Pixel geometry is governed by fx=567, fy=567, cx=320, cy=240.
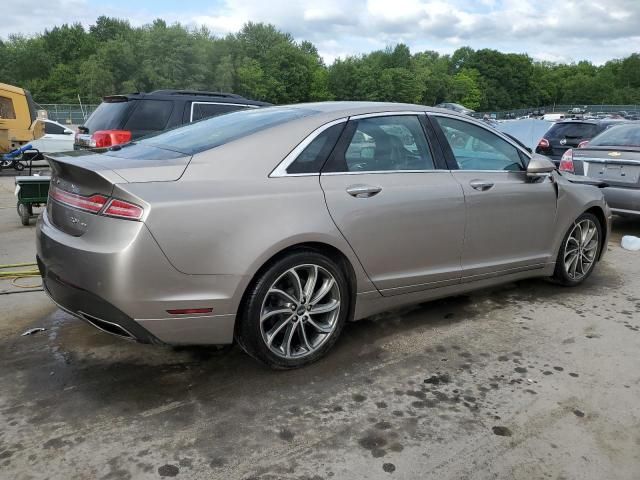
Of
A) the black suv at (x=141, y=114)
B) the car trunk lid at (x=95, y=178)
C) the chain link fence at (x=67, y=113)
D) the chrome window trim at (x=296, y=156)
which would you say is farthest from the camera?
the chain link fence at (x=67, y=113)

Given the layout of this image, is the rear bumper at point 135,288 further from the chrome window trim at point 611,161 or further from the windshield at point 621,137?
the windshield at point 621,137

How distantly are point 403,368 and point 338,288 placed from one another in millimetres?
625

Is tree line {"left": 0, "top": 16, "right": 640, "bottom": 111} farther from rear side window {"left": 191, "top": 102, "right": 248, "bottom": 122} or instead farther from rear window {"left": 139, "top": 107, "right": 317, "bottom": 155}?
rear window {"left": 139, "top": 107, "right": 317, "bottom": 155}

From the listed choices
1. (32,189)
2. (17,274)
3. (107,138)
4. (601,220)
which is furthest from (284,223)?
(32,189)

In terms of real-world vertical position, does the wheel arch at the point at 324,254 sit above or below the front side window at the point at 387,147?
below

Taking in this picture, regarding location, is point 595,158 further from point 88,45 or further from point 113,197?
point 88,45

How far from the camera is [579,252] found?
16.7 ft

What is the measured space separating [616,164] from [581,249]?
8.71ft

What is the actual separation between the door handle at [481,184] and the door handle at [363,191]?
0.89 meters

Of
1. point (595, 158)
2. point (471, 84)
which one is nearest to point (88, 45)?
point (471, 84)

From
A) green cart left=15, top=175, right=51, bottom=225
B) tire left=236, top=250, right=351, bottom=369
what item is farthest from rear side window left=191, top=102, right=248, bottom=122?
tire left=236, top=250, right=351, bottom=369

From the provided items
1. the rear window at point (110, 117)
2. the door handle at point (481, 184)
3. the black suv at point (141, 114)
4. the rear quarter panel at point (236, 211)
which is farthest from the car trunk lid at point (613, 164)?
the rear window at point (110, 117)

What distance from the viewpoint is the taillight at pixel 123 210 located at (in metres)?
2.73

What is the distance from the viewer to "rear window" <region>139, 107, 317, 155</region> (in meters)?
3.31
